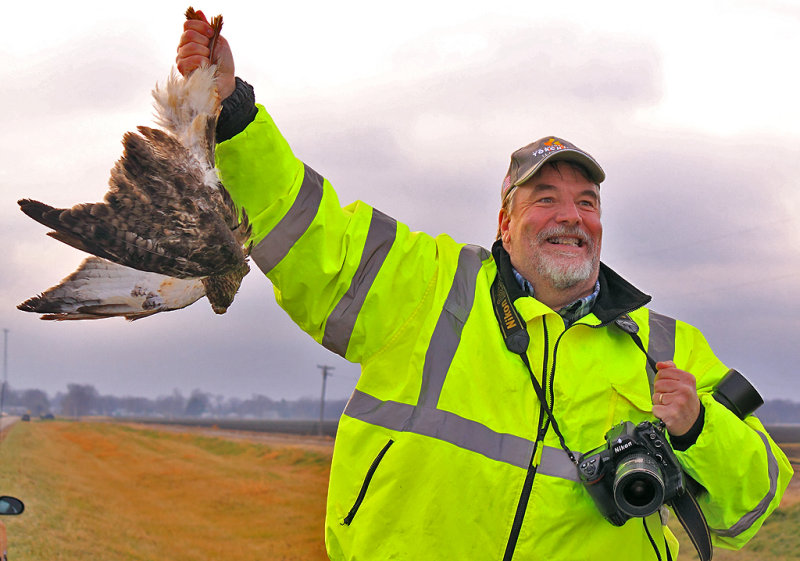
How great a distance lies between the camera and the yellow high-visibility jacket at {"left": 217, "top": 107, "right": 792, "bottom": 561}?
3291mm

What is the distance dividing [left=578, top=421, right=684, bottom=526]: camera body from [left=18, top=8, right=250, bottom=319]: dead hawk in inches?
76.0

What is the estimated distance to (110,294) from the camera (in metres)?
3.16

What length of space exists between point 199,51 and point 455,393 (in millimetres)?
1945

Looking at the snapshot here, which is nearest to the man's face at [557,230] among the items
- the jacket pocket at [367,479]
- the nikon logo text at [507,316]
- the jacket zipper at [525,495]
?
the nikon logo text at [507,316]

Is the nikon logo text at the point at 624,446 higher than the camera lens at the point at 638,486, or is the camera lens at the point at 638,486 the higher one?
the nikon logo text at the point at 624,446

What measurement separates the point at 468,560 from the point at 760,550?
1312 cm

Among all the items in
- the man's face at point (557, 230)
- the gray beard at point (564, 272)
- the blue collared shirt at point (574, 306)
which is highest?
the man's face at point (557, 230)

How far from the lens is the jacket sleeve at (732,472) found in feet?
11.0

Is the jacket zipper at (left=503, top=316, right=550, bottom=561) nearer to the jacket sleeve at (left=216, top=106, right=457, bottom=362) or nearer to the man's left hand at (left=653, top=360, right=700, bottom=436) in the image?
the man's left hand at (left=653, top=360, right=700, bottom=436)

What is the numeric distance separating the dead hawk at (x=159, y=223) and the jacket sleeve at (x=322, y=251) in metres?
0.12

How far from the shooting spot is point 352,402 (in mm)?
3578

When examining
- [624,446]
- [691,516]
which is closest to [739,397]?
[691,516]

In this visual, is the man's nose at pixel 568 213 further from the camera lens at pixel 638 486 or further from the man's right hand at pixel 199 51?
the man's right hand at pixel 199 51

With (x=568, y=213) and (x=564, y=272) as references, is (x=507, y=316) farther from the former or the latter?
(x=568, y=213)
